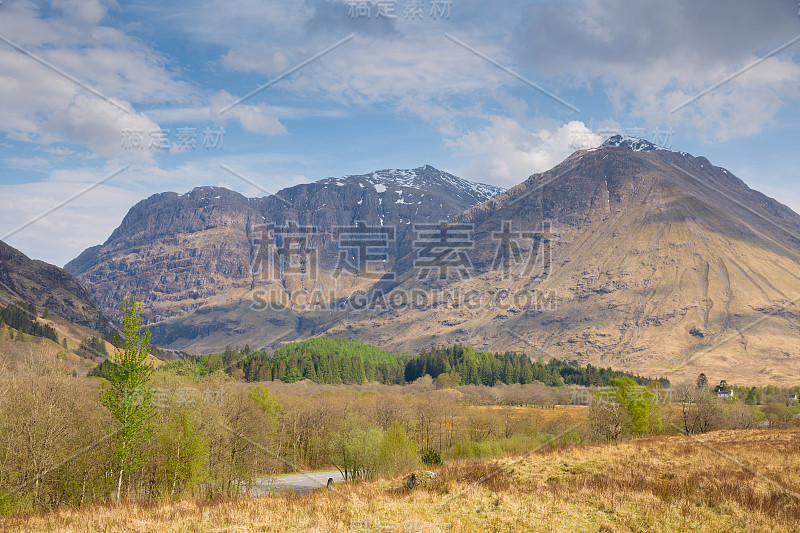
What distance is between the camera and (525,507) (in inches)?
753

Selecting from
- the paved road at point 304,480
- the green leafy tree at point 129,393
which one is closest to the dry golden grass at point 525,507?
the green leafy tree at point 129,393

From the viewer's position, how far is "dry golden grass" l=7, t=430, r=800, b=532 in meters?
16.9

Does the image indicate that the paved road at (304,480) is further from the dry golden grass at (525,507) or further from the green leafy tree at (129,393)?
the dry golden grass at (525,507)

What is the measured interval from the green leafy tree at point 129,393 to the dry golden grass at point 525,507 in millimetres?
7286

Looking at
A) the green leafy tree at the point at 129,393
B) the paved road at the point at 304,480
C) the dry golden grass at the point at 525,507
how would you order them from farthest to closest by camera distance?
1. the paved road at the point at 304,480
2. the green leafy tree at the point at 129,393
3. the dry golden grass at the point at 525,507

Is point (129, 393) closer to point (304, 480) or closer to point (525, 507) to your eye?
point (525, 507)

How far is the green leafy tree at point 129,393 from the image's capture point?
93.5 feet

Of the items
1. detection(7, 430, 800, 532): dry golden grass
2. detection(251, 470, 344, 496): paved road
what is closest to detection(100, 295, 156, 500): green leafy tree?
detection(7, 430, 800, 532): dry golden grass

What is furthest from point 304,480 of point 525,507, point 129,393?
point 525,507

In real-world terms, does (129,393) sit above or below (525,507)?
above

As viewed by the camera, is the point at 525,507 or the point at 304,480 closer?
the point at 525,507

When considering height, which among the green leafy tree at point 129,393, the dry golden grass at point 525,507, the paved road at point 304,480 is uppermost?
the green leafy tree at point 129,393

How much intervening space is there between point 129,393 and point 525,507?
2276 cm

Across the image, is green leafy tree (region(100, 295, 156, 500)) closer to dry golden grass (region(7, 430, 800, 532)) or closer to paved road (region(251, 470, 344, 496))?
dry golden grass (region(7, 430, 800, 532))
